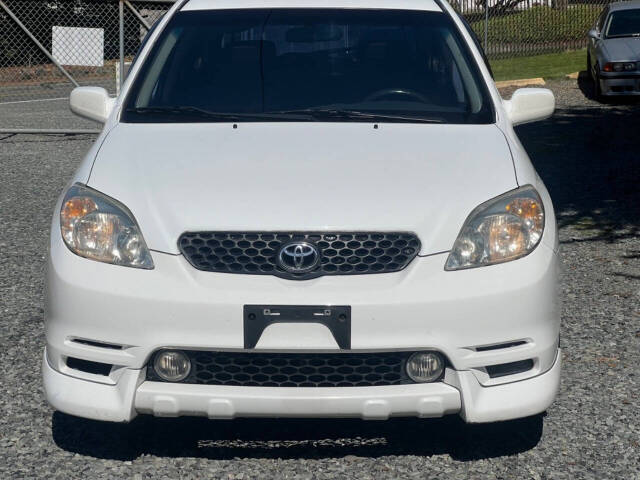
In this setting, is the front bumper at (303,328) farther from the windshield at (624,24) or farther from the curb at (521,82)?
the curb at (521,82)

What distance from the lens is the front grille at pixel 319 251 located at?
3855 mm

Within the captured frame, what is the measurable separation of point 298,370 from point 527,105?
7.08 feet

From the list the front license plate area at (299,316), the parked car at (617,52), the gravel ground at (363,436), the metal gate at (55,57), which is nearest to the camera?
the front license plate area at (299,316)

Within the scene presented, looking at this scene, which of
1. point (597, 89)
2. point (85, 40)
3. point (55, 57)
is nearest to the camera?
point (85, 40)

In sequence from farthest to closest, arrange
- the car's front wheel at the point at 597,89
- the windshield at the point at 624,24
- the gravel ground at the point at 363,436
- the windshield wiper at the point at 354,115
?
1. the windshield at the point at 624,24
2. the car's front wheel at the point at 597,89
3. the windshield wiper at the point at 354,115
4. the gravel ground at the point at 363,436

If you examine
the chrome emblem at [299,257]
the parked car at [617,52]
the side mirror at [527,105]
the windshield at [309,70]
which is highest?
the windshield at [309,70]

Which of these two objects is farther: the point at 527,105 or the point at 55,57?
the point at 55,57

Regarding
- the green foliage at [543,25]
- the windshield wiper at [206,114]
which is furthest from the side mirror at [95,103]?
the green foliage at [543,25]

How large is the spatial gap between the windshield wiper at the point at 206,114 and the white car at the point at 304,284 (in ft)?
1.41

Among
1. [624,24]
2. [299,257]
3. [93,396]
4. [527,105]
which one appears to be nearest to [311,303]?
[299,257]

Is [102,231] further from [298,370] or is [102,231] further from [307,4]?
[307,4]

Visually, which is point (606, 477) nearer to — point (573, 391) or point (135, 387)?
point (573, 391)

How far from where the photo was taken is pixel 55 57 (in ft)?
46.9

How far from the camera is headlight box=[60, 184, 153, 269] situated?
3.94 metres
